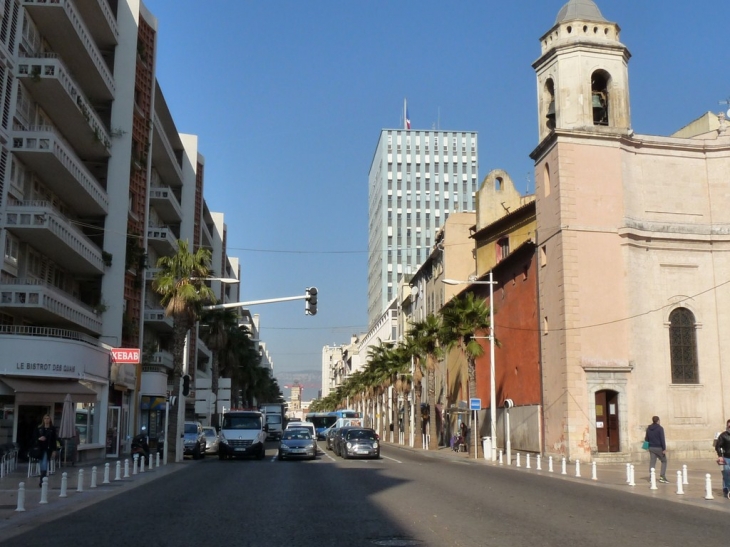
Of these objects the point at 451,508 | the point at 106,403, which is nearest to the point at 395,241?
the point at 106,403

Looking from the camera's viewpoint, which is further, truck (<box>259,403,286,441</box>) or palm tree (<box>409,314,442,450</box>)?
truck (<box>259,403,286,441</box>)

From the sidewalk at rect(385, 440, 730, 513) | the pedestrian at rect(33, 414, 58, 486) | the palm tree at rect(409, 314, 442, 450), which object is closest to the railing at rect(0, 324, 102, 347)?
the pedestrian at rect(33, 414, 58, 486)

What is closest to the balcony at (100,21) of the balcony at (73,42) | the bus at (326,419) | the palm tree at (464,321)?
the balcony at (73,42)

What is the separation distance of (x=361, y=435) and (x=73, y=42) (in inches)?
919

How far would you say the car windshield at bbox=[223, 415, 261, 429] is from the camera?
38750mm

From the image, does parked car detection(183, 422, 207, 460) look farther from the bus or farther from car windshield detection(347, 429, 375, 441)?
the bus

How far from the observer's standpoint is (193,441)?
131 feet

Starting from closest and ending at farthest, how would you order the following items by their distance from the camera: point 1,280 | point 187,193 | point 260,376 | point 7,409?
point 7,409 → point 1,280 → point 187,193 → point 260,376

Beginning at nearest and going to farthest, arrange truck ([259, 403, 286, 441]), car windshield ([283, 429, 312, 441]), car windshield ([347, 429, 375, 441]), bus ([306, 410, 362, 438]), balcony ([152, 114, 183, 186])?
car windshield ([283, 429, 312, 441]), car windshield ([347, 429, 375, 441]), balcony ([152, 114, 183, 186]), truck ([259, 403, 286, 441]), bus ([306, 410, 362, 438])

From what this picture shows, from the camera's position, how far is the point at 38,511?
635 inches

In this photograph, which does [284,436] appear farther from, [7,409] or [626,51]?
[626,51]

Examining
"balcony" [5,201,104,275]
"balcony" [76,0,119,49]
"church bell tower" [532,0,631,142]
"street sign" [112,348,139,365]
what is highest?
"balcony" [76,0,119,49]

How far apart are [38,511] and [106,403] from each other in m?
21.3

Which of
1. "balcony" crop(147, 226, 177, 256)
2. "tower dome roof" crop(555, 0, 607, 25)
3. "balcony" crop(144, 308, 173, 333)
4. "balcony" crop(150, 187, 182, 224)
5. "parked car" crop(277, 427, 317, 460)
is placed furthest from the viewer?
"balcony" crop(150, 187, 182, 224)
